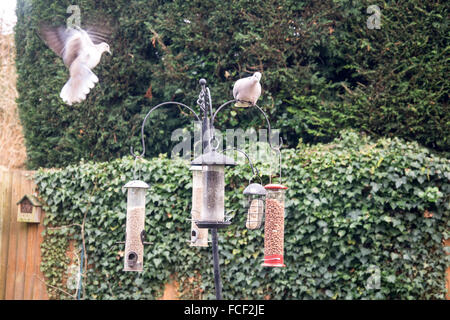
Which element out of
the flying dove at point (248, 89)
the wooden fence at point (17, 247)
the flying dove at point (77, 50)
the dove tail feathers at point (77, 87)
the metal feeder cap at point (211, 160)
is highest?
the flying dove at point (77, 50)

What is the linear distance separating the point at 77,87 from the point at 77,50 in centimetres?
38

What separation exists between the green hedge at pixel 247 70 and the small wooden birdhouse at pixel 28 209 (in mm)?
1347

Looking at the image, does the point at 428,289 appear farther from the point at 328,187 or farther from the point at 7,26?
the point at 7,26

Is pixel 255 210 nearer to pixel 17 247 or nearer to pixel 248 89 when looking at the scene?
pixel 248 89

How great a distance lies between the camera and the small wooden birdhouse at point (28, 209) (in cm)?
627

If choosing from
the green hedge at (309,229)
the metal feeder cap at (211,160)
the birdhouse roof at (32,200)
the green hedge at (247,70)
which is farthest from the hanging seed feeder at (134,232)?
the green hedge at (247,70)

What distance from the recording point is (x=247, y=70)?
6.89m

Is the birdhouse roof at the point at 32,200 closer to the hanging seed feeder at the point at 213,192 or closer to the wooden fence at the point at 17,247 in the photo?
the wooden fence at the point at 17,247

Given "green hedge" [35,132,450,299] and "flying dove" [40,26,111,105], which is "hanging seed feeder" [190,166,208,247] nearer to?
"green hedge" [35,132,450,299]

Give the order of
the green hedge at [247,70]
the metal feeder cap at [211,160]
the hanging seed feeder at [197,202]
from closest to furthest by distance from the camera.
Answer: the metal feeder cap at [211,160] → the hanging seed feeder at [197,202] → the green hedge at [247,70]

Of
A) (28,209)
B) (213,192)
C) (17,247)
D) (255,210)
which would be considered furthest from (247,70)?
(213,192)

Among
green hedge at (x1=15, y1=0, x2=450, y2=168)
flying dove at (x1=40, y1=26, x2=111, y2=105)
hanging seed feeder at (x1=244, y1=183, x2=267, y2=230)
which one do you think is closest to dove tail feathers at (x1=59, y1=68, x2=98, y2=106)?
flying dove at (x1=40, y1=26, x2=111, y2=105)
